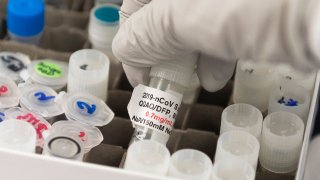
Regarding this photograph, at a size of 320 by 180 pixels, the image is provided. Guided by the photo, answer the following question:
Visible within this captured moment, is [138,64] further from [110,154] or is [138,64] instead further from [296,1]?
[296,1]

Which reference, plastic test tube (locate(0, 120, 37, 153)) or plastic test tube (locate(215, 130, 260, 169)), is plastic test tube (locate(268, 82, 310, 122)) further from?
plastic test tube (locate(0, 120, 37, 153))

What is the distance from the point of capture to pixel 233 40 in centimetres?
72

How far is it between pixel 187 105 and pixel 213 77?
6.3 inches

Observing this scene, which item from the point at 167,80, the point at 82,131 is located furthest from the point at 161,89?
Answer: the point at 82,131

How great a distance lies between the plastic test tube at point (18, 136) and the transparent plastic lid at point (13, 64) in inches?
6.7

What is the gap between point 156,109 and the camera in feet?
2.92

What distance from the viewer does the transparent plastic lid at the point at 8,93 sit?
37.9 inches

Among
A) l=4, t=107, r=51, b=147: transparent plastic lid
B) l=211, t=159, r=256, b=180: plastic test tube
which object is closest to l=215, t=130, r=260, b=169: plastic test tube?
l=211, t=159, r=256, b=180: plastic test tube

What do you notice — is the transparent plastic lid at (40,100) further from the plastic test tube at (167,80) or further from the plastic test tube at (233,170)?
the plastic test tube at (233,170)

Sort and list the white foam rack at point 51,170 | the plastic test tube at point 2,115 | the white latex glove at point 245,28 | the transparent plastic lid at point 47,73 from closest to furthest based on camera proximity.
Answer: the white latex glove at point 245,28 < the white foam rack at point 51,170 < the plastic test tube at point 2,115 < the transparent plastic lid at point 47,73

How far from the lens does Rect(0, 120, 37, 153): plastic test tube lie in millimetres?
873

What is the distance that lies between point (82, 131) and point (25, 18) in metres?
0.27

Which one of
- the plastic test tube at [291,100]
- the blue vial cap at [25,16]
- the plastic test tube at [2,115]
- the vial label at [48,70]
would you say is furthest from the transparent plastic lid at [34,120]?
the plastic test tube at [291,100]

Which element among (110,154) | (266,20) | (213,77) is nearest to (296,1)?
(266,20)
